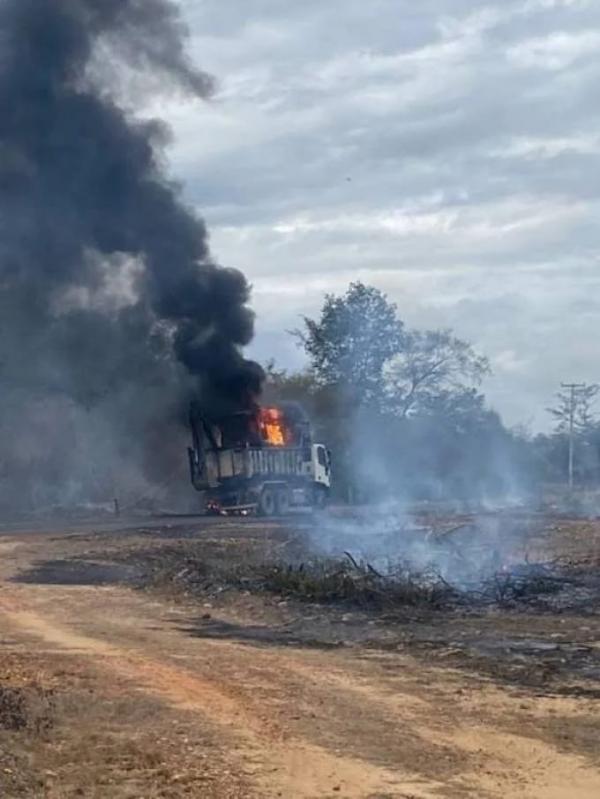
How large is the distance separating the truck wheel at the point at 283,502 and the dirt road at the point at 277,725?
28.4 metres

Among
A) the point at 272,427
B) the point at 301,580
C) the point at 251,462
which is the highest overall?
the point at 272,427

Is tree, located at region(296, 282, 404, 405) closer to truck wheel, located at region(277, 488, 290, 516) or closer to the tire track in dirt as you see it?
truck wheel, located at region(277, 488, 290, 516)

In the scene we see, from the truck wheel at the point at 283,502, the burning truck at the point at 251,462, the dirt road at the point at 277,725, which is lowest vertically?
the dirt road at the point at 277,725

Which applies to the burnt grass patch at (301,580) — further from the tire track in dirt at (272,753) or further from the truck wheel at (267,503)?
the truck wheel at (267,503)

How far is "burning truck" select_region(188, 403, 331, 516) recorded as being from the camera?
4328cm

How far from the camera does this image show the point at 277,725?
33.1ft

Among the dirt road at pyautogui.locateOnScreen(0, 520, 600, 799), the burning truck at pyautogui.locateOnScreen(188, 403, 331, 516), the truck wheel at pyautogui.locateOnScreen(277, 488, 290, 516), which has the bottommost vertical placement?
the dirt road at pyautogui.locateOnScreen(0, 520, 600, 799)

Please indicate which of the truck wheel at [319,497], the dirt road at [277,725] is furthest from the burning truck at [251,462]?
the dirt road at [277,725]

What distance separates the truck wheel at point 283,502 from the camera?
146 feet

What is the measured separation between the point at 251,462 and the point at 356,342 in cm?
2775

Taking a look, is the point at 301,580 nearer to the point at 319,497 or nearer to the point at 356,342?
the point at 319,497

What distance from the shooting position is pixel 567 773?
27.8 feet

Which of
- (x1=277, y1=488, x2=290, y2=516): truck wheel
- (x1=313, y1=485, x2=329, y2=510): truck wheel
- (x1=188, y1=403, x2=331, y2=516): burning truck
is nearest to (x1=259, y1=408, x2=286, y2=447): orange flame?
(x1=188, y1=403, x2=331, y2=516): burning truck

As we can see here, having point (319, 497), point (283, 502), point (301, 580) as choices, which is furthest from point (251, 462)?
point (301, 580)
